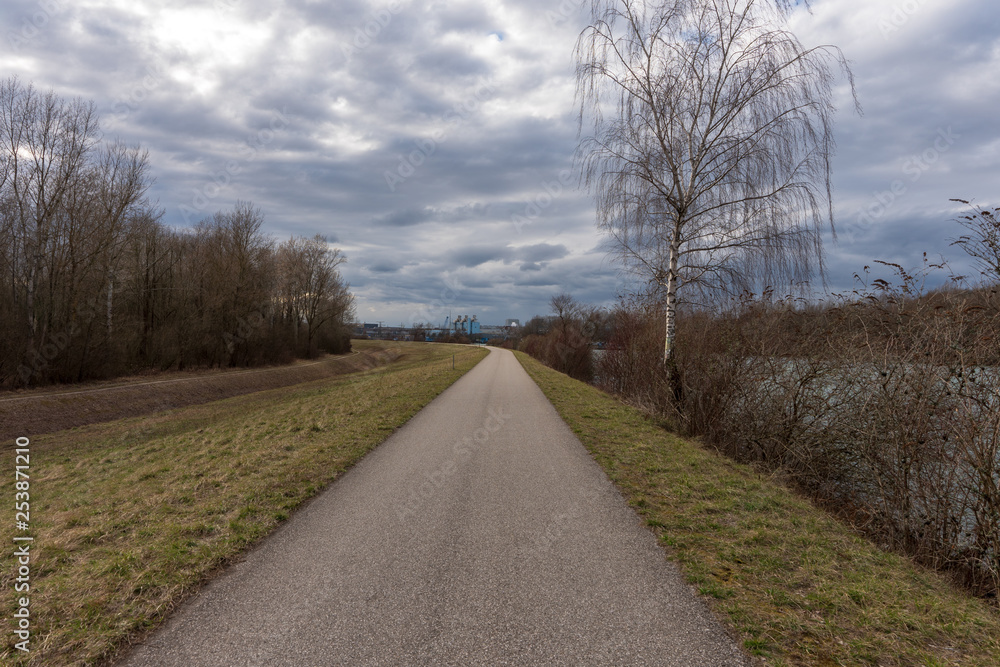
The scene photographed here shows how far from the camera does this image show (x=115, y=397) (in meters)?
20.1

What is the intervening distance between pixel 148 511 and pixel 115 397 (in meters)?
19.2

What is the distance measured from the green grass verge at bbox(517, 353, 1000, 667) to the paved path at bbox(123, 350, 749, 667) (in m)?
0.36

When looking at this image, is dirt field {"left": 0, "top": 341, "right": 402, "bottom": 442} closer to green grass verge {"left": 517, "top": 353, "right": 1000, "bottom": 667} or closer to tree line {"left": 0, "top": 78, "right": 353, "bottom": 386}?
tree line {"left": 0, "top": 78, "right": 353, "bottom": 386}

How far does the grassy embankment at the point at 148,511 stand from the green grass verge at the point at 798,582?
426cm

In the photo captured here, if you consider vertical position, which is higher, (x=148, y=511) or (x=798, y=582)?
(x=798, y=582)

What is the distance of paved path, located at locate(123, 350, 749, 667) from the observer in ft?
9.52

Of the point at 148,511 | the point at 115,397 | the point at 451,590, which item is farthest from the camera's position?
the point at 115,397

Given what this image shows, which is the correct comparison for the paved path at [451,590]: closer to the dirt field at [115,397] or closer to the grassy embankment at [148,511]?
the grassy embankment at [148,511]

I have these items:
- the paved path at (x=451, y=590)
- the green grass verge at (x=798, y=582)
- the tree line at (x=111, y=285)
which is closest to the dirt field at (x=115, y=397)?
the tree line at (x=111, y=285)

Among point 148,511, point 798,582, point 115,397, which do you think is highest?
point 798,582

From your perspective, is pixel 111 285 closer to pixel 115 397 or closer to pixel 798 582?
pixel 115 397

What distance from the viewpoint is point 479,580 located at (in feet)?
12.6

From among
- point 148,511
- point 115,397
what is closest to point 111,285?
point 115,397

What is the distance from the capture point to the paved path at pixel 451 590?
2.90m
